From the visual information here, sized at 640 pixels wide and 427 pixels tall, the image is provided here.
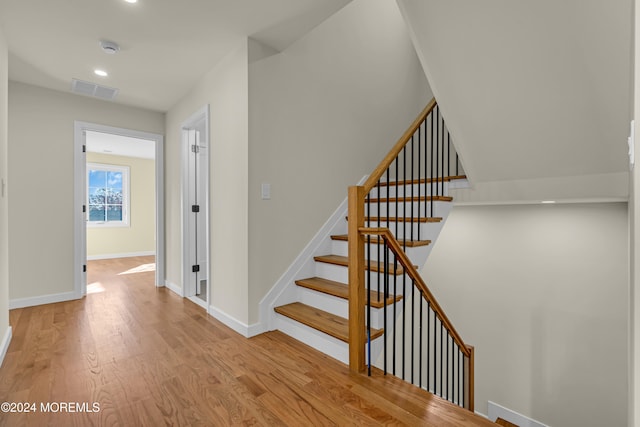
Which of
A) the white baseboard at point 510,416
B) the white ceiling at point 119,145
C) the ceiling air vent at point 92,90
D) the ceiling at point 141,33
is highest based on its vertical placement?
the ceiling at point 141,33

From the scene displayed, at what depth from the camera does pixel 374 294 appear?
8.09 ft

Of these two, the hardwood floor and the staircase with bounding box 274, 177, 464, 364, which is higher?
the staircase with bounding box 274, 177, 464, 364

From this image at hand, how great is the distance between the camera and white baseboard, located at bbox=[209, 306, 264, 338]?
2582 mm

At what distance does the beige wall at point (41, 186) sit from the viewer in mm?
3361

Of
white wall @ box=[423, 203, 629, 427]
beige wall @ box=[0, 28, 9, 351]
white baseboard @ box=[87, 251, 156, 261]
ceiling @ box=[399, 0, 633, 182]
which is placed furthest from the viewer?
white baseboard @ box=[87, 251, 156, 261]

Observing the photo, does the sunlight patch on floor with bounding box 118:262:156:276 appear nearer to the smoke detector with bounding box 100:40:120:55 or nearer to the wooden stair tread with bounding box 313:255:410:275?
the smoke detector with bounding box 100:40:120:55

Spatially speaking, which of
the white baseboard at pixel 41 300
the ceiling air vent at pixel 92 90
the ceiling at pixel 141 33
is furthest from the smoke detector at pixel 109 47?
the white baseboard at pixel 41 300

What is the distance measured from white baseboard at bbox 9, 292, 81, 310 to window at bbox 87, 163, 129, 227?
378cm

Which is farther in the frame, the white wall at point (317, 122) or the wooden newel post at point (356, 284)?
the white wall at point (317, 122)

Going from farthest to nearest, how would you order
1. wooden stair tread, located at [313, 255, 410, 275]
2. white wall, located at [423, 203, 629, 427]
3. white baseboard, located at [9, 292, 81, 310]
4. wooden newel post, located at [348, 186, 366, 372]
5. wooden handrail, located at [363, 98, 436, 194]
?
white baseboard, located at [9, 292, 81, 310] → white wall, located at [423, 203, 629, 427] → wooden stair tread, located at [313, 255, 410, 275] → wooden handrail, located at [363, 98, 436, 194] → wooden newel post, located at [348, 186, 366, 372]

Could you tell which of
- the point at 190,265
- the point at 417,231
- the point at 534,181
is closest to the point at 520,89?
the point at 534,181

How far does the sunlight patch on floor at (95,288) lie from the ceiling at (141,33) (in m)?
2.49

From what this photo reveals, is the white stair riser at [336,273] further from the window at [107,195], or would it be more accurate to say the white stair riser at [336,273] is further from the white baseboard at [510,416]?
the window at [107,195]

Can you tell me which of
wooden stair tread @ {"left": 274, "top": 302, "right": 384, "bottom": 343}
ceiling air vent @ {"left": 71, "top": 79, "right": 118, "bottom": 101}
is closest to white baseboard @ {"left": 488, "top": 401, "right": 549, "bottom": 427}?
wooden stair tread @ {"left": 274, "top": 302, "right": 384, "bottom": 343}
